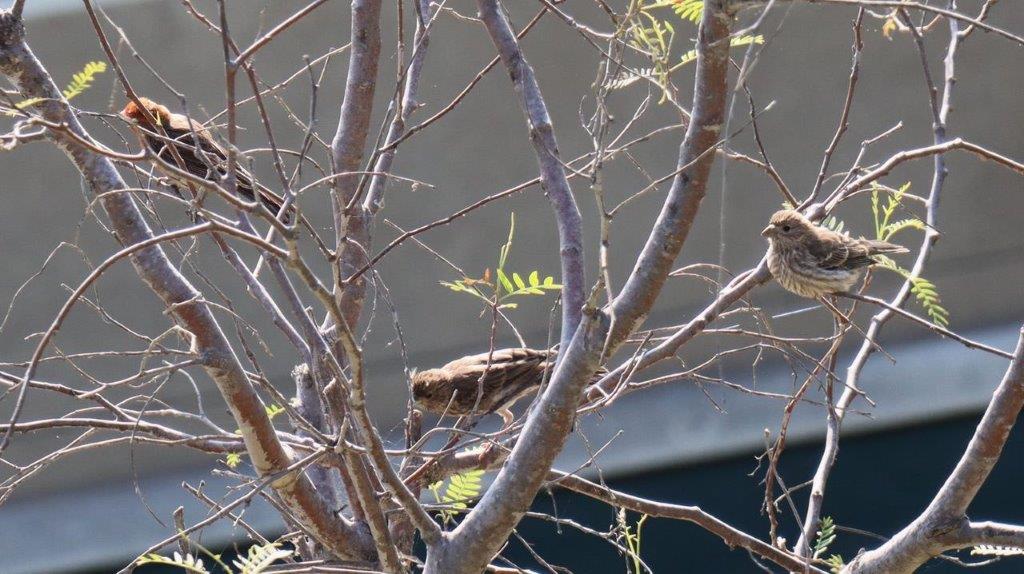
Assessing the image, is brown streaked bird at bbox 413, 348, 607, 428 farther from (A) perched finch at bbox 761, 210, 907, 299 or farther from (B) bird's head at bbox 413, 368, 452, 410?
(A) perched finch at bbox 761, 210, 907, 299

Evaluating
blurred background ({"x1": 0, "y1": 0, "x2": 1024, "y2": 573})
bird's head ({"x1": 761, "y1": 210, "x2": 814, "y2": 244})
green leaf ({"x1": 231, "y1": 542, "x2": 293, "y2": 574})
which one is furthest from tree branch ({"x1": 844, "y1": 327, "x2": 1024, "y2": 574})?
blurred background ({"x1": 0, "y1": 0, "x2": 1024, "y2": 573})

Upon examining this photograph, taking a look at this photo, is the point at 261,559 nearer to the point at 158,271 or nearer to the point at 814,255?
the point at 158,271

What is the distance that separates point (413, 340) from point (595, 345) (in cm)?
492

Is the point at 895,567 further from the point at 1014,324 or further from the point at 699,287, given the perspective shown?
the point at 1014,324

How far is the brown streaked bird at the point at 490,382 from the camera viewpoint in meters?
3.55

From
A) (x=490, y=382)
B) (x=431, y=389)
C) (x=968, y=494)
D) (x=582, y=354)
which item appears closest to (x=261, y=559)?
(x=582, y=354)

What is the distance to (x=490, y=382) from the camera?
3.60 meters

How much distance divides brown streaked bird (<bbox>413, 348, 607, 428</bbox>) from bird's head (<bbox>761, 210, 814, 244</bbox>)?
0.84 meters

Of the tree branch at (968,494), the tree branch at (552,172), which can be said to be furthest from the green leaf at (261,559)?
the tree branch at (968,494)

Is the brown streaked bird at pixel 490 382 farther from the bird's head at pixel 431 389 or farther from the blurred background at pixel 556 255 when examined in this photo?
the blurred background at pixel 556 255

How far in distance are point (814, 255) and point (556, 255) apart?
351cm

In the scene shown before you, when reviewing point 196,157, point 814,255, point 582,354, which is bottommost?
point 582,354

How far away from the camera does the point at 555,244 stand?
6477 millimetres

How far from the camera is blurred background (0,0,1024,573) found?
19.2ft
